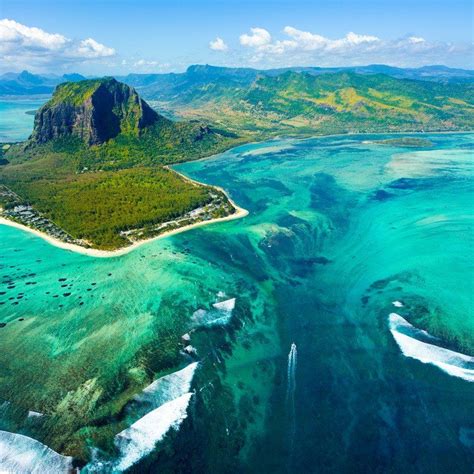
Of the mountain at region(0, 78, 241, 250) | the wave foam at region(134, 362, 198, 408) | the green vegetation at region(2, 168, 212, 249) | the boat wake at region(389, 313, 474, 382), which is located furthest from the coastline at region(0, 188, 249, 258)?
the boat wake at region(389, 313, 474, 382)

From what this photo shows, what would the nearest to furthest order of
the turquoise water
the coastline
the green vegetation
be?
1. the turquoise water
2. the coastline
3. the green vegetation

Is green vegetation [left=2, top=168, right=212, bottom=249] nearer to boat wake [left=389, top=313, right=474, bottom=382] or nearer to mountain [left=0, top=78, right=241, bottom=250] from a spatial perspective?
mountain [left=0, top=78, right=241, bottom=250]

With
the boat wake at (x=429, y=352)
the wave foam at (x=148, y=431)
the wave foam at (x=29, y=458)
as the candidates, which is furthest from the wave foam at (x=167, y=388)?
the boat wake at (x=429, y=352)

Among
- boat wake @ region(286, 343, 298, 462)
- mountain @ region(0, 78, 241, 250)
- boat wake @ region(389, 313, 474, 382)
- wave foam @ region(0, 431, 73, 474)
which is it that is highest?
wave foam @ region(0, 431, 73, 474)

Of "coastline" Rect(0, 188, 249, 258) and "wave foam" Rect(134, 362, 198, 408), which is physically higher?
"wave foam" Rect(134, 362, 198, 408)

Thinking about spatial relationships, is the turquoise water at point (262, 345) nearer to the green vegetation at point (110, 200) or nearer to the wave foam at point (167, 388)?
the wave foam at point (167, 388)

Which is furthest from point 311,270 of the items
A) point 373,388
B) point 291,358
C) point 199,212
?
point 199,212

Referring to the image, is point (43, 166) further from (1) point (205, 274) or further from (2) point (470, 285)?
(2) point (470, 285)

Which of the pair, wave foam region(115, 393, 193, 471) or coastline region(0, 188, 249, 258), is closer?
wave foam region(115, 393, 193, 471)
